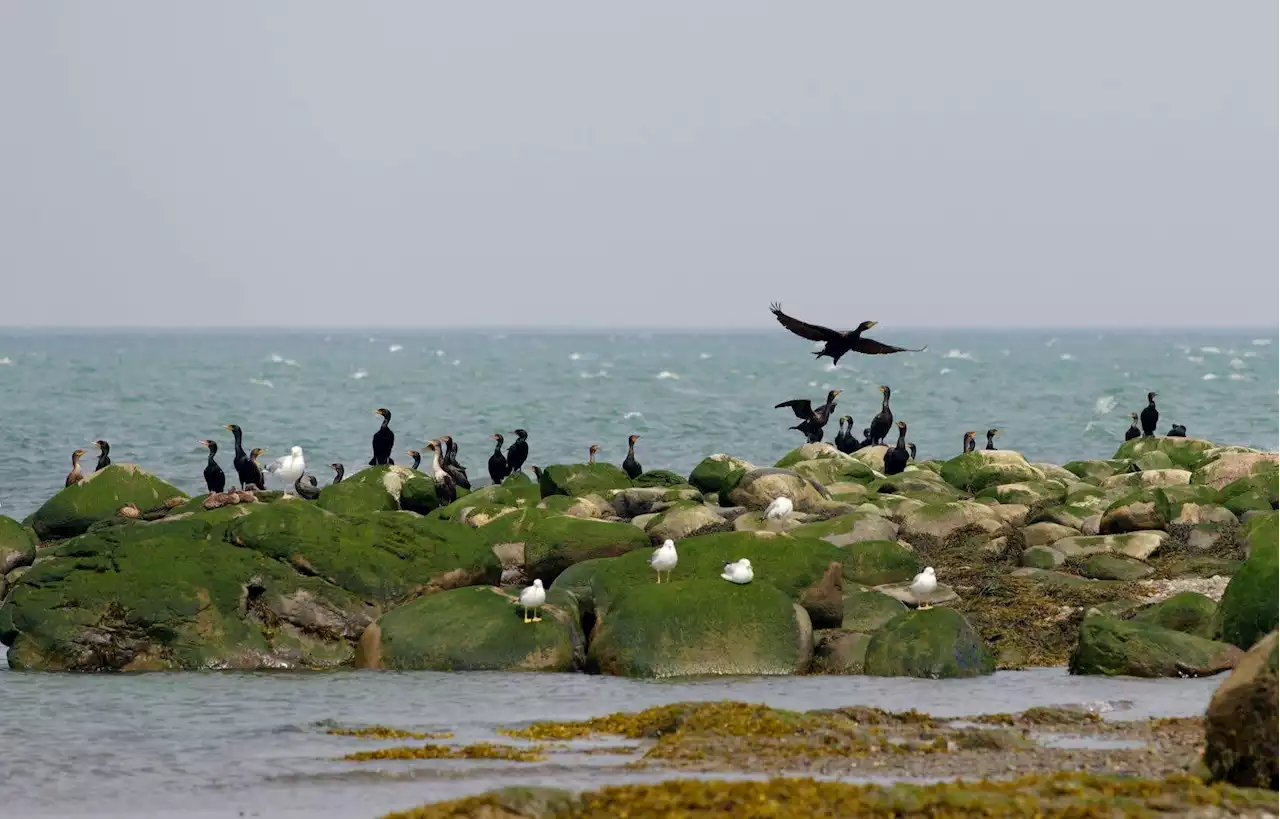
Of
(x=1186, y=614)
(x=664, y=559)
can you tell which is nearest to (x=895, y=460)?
(x=664, y=559)

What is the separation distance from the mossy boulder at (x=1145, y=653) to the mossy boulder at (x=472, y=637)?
495cm

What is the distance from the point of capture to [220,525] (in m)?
19.4

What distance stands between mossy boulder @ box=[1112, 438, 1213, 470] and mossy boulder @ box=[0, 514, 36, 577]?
19.0 metres

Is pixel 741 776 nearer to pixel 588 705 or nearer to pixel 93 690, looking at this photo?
pixel 588 705

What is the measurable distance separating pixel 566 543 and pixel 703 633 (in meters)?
4.18

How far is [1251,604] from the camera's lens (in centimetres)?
1655

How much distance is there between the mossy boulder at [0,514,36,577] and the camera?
72.6 feet

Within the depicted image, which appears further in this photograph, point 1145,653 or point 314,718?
point 1145,653

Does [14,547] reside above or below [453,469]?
below

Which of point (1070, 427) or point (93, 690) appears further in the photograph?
point (1070, 427)

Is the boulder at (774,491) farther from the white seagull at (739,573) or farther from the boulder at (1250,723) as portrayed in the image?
the boulder at (1250,723)

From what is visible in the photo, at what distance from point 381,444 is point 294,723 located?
17921 mm

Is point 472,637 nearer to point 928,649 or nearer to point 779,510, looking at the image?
point 928,649

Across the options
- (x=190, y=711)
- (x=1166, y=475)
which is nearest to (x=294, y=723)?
(x=190, y=711)
